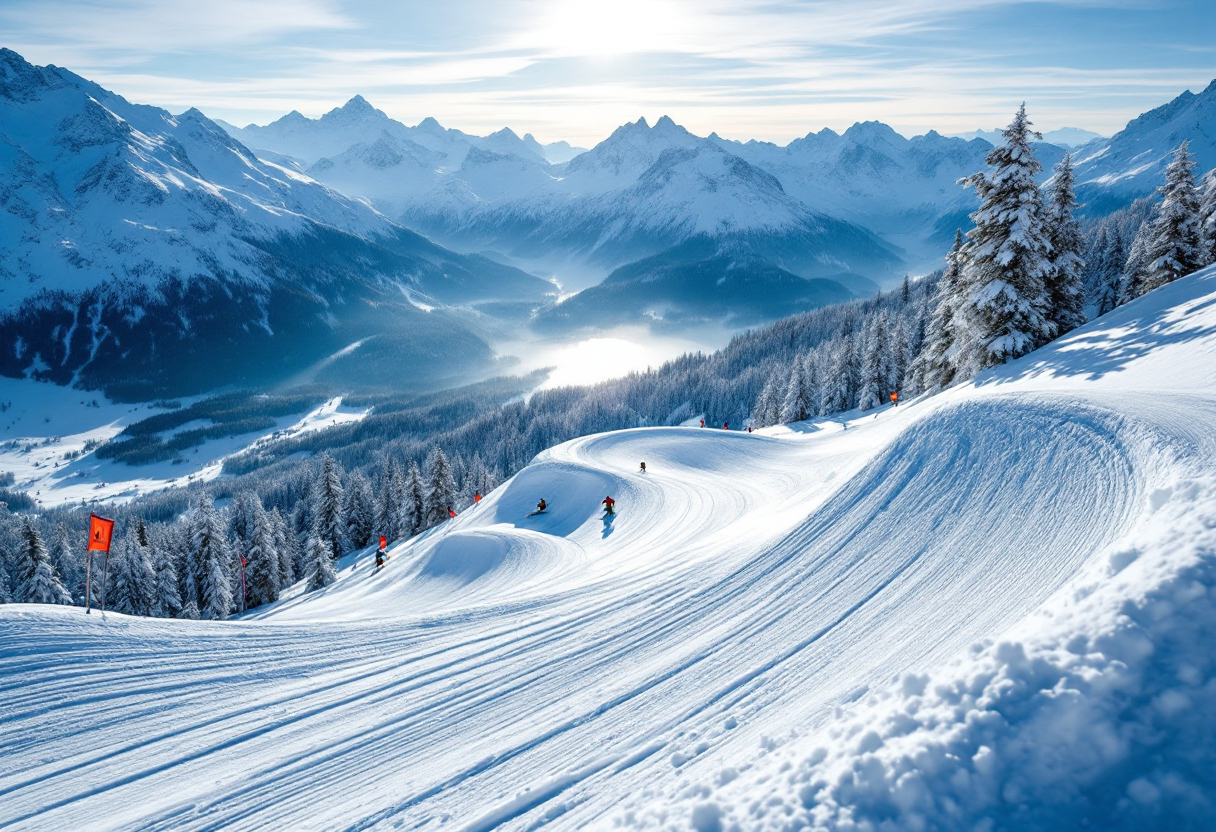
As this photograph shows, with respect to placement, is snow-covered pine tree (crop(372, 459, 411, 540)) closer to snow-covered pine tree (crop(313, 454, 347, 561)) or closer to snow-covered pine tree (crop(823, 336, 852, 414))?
snow-covered pine tree (crop(313, 454, 347, 561))

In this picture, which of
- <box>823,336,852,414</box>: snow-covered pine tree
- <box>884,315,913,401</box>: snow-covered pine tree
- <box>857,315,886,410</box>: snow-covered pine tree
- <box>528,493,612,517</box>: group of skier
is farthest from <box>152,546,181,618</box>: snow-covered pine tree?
<box>884,315,913,401</box>: snow-covered pine tree

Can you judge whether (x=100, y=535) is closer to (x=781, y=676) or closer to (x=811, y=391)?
(x=781, y=676)

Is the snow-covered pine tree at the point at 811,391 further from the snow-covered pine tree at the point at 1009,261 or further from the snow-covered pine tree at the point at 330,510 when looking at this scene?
the snow-covered pine tree at the point at 330,510

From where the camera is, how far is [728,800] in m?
5.08

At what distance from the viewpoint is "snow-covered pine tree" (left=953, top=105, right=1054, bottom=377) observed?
22578mm

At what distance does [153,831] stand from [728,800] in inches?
257

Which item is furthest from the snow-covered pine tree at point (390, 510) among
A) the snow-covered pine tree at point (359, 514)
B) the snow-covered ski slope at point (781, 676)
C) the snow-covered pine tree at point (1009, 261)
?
the snow-covered pine tree at point (1009, 261)

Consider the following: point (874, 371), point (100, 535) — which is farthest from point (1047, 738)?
point (874, 371)

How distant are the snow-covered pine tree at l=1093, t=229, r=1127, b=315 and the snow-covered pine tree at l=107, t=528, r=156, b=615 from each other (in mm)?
80416

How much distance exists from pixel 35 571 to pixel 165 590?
268 inches

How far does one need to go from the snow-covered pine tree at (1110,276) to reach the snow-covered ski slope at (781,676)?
53171 millimetres

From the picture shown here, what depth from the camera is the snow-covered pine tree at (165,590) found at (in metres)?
39.6

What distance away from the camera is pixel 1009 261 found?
2289 cm

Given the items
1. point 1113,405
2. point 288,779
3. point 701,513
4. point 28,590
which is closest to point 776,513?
point 701,513
